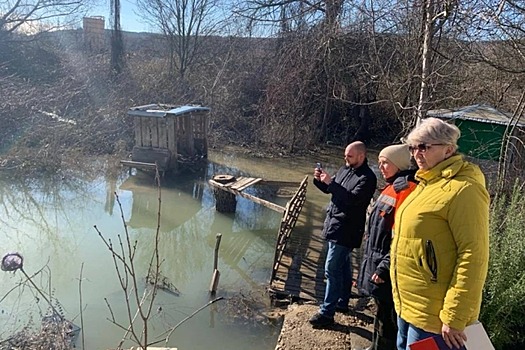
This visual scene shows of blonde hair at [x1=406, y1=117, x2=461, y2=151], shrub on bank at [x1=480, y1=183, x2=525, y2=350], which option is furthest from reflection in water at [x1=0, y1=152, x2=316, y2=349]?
blonde hair at [x1=406, y1=117, x2=461, y2=151]

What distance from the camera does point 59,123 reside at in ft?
42.7

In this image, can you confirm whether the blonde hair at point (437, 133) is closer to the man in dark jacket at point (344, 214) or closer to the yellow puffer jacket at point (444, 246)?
the yellow puffer jacket at point (444, 246)

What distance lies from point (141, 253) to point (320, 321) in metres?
3.42

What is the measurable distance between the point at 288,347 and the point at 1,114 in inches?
476

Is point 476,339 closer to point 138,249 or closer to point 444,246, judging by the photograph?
point 444,246

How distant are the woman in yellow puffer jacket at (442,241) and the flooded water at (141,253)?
66.2 inches

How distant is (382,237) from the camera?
297 cm

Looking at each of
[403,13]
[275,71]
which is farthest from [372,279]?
[275,71]

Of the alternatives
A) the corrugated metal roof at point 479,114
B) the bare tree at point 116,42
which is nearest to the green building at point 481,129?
the corrugated metal roof at point 479,114

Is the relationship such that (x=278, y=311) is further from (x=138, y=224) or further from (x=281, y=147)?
(x=281, y=147)

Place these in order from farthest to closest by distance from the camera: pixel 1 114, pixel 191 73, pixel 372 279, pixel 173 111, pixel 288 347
A: pixel 191 73 → pixel 1 114 → pixel 173 111 → pixel 288 347 → pixel 372 279

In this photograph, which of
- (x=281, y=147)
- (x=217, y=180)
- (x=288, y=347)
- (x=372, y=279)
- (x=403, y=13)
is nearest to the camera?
(x=372, y=279)

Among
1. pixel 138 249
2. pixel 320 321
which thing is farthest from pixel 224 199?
pixel 320 321

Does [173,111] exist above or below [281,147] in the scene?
above
